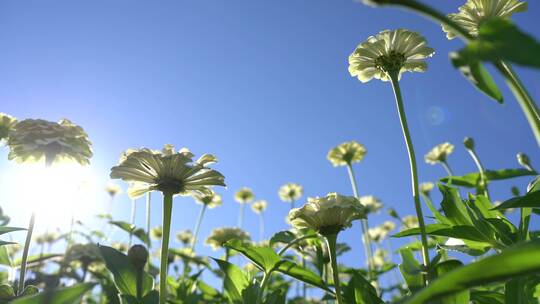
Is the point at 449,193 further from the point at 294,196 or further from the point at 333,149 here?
the point at 294,196

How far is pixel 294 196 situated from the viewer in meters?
6.20

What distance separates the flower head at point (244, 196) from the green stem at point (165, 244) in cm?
504

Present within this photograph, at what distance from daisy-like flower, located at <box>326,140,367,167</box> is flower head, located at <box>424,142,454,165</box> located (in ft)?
2.68

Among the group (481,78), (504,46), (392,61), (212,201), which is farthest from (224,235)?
(504,46)

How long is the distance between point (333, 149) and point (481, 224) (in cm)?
344

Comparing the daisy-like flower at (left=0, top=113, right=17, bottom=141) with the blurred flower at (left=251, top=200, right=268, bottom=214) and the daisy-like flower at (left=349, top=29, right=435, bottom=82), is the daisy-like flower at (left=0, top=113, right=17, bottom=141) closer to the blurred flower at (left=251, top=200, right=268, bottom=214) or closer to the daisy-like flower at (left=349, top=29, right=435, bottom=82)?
the daisy-like flower at (left=349, top=29, right=435, bottom=82)

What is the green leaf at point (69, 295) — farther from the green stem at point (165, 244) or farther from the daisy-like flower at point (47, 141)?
the daisy-like flower at point (47, 141)

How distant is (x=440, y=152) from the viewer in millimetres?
4816

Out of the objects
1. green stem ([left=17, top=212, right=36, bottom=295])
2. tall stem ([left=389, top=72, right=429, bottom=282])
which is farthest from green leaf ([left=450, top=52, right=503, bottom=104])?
green stem ([left=17, top=212, right=36, bottom=295])

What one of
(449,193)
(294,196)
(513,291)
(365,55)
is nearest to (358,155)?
(294,196)

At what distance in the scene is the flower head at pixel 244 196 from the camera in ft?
22.8

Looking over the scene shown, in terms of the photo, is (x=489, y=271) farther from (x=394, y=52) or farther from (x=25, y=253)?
(x=25, y=253)

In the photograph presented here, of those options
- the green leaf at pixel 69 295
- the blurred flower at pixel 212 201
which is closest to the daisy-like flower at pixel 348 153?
the blurred flower at pixel 212 201

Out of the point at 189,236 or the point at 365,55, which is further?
the point at 189,236
